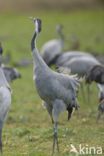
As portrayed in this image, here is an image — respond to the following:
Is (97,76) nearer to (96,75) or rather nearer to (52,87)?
(96,75)

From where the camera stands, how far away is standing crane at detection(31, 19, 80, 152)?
30.8 feet

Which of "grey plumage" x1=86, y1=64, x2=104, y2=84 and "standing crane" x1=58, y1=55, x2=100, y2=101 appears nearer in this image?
"grey plumage" x1=86, y1=64, x2=104, y2=84

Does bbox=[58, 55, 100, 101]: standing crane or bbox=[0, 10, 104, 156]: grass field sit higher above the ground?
bbox=[58, 55, 100, 101]: standing crane

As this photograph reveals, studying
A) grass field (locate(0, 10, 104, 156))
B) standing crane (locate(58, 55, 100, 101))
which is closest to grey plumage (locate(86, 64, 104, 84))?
grass field (locate(0, 10, 104, 156))

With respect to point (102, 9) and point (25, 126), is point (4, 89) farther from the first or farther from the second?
point (102, 9)

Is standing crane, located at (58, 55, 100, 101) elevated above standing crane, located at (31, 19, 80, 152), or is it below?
above

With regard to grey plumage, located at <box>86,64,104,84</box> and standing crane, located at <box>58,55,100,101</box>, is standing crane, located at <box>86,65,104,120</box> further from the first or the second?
standing crane, located at <box>58,55,100,101</box>

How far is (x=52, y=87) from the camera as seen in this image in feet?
31.0

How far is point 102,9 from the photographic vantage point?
1463 inches

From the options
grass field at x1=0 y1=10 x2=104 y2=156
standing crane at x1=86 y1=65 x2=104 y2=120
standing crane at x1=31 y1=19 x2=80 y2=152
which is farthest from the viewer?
standing crane at x1=86 y1=65 x2=104 y2=120

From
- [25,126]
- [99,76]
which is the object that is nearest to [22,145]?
[25,126]

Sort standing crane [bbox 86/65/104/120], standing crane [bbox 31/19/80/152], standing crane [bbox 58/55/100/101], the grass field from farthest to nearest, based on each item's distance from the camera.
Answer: standing crane [bbox 58/55/100/101]
standing crane [bbox 86/65/104/120]
the grass field
standing crane [bbox 31/19/80/152]

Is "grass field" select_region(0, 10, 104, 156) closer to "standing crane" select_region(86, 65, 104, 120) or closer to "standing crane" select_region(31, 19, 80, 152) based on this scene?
"standing crane" select_region(31, 19, 80, 152)

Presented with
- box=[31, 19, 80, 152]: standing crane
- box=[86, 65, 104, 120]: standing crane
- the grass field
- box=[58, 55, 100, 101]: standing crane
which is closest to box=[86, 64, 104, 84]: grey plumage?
box=[86, 65, 104, 120]: standing crane
